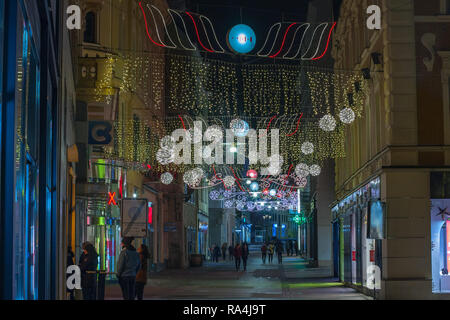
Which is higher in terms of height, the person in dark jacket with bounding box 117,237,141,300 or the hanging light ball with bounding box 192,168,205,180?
the hanging light ball with bounding box 192,168,205,180

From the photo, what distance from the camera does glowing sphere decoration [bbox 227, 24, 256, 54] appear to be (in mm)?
18250

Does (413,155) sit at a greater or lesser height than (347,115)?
lesser

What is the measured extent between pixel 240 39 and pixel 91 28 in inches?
653

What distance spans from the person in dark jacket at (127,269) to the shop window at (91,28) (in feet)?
60.3

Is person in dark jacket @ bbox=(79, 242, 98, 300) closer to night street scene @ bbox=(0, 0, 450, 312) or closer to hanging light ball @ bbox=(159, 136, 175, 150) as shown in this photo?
night street scene @ bbox=(0, 0, 450, 312)

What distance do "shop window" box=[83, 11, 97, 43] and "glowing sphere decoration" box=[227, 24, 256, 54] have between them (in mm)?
15995

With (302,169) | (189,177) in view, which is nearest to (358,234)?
(189,177)

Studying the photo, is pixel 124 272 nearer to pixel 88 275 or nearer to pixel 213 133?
pixel 88 275

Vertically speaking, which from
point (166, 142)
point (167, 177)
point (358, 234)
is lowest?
point (358, 234)

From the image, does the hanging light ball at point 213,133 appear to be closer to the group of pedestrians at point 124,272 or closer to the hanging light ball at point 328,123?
the hanging light ball at point 328,123

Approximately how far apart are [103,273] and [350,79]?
48.1 ft

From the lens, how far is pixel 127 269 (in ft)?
54.2

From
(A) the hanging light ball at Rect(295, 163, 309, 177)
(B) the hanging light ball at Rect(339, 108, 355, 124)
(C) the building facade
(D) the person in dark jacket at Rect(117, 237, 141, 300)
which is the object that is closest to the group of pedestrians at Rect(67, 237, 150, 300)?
(D) the person in dark jacket at Rect(117, 237, 141, 300)

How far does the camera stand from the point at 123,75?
113 feet
